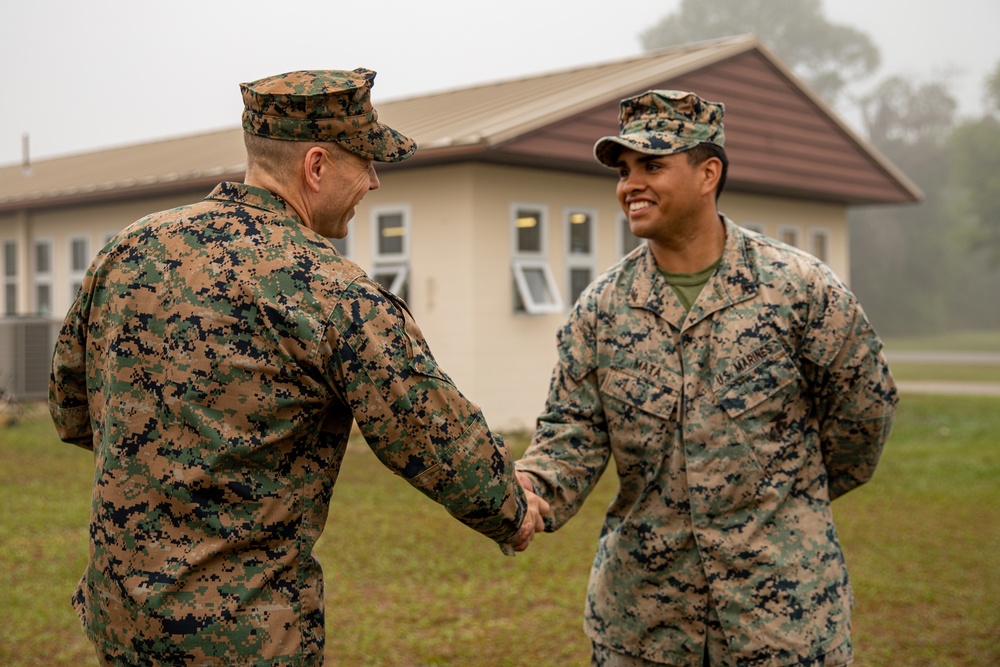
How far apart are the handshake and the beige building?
326 inches

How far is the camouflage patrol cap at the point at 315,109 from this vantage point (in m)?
2.32

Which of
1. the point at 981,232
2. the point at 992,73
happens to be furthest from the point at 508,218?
the point at 992,73

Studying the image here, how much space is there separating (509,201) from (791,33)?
5261 centimetres

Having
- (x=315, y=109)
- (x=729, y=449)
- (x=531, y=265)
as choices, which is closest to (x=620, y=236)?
(x=531, y=265)

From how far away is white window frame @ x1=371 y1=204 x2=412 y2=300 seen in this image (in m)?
12.6

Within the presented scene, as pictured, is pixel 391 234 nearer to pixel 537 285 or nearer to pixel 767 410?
pixel 537 285

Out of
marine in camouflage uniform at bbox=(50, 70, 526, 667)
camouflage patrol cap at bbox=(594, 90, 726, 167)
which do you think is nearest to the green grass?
camouflage patrol cap at bbox=(594, 90, 726, 167)

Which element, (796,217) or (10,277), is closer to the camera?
(796,217)

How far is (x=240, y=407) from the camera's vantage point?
2.20 meters

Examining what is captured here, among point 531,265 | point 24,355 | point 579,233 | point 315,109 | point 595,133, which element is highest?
point 315,109

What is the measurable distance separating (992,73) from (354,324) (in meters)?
46.5

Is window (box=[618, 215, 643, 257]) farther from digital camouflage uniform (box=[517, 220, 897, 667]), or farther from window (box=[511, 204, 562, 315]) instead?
digital camouflage uniform (box=[517, 220, 897, 667])

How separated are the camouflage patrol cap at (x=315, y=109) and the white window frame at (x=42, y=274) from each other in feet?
54.9

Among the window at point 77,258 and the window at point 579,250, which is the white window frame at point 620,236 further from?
the window at point 77,258
